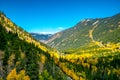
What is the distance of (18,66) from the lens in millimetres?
142875

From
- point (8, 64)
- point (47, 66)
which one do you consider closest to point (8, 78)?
point (8, 64)

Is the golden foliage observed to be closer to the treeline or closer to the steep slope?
the steep slope

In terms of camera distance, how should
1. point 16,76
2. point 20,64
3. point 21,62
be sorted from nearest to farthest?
point 16,76
point 20,64
point 21,62

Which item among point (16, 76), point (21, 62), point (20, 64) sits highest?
point (21, 62)

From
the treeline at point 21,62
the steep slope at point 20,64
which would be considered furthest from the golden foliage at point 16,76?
the treeline at point 21,62

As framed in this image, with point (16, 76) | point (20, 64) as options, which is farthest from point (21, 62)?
point (16, 76)

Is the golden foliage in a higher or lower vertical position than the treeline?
lower

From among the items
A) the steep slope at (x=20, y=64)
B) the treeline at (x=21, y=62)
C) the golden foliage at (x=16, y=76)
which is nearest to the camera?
the golden foliage at (x=16, y=76)

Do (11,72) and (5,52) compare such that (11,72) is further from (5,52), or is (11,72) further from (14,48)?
(14,48)

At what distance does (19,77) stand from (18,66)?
12.0 metres

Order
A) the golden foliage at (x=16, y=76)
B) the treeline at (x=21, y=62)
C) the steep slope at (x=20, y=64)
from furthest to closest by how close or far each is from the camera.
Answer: the treeline at (x=21, y=62)
the steep slope at (x=20, y=64)
the golden foliage at (x=16, y=76)

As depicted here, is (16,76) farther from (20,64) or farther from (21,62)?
(21,62)

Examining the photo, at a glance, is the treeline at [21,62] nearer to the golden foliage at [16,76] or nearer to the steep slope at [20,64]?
the steep slope at [20,64]

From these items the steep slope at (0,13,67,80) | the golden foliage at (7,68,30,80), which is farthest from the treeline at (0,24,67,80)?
the golden foliage at (7,68,30,80)
